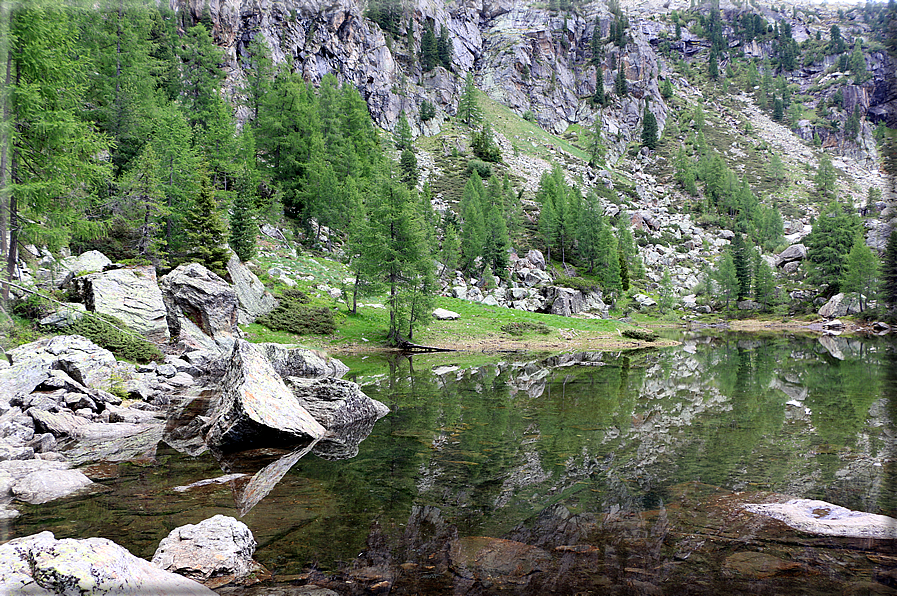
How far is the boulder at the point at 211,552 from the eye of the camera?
579 centimetres

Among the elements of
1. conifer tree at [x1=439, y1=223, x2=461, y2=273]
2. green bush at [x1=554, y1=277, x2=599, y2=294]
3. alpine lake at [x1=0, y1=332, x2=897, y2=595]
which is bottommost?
alpine lake at [x1=0, y1=332, x2=897, y2=595]

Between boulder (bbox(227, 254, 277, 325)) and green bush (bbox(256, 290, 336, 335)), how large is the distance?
24.4 inches

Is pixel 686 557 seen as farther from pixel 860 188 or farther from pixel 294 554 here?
pixel 860 188

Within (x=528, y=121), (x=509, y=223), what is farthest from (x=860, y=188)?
(x=509, y=223)

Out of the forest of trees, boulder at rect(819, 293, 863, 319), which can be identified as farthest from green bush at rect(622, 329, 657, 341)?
boulder at rect(819, 293, 863, 319)

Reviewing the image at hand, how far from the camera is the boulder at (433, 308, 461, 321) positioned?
4372 cm

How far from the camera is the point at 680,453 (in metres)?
10.9

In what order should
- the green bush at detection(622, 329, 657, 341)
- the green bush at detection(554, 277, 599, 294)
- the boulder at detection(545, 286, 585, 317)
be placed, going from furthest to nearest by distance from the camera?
the green bush at detection(554, 277, 599, 294), the boulder at detection(545, 286, 585, 317), the green bush at detection(622, 329, 657, 341)

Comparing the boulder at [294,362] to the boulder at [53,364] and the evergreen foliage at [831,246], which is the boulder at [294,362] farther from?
the evergreen foliage at [831,246]

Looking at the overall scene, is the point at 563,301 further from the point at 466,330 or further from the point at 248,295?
the point at 248,295

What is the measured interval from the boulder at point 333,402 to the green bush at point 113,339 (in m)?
8.84

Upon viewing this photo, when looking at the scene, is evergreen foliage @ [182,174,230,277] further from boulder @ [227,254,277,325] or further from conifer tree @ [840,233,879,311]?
conifer tree @ [840,233,879,311]

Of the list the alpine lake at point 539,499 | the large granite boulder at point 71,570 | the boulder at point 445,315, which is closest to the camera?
the large granite boulder at point 71,570

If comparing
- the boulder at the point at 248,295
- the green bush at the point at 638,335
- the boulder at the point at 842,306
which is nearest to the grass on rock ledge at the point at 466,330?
the green bush at the point at 638,335
